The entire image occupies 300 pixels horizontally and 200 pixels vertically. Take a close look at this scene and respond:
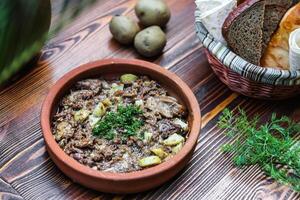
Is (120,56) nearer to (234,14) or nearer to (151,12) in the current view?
(151,12)

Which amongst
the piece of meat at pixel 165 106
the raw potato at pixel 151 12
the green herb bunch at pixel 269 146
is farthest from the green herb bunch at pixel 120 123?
the raw potato at pixel 151 12

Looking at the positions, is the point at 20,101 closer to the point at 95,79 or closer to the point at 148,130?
the point at 95,79

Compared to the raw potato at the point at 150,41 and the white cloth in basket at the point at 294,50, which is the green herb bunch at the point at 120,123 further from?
the white cloth in basket at the point at 294,50

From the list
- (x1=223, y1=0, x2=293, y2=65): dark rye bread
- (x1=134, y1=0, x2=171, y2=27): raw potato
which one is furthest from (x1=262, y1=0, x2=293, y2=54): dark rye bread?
(x1=134, y1=0, x2=171, y2=27): raw potato

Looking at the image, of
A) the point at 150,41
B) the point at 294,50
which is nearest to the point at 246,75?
the point at 294,50

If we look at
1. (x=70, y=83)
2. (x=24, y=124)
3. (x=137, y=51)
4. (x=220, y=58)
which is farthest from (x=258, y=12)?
(x=24, y=124)
